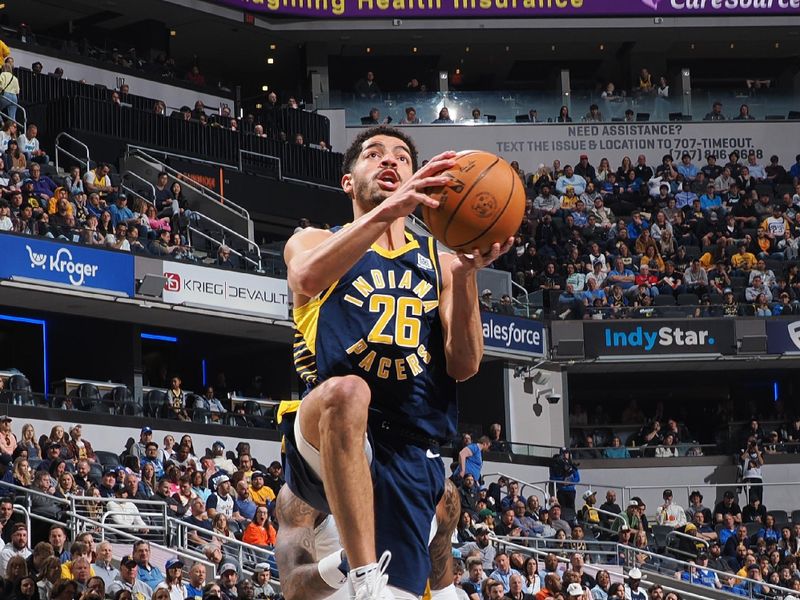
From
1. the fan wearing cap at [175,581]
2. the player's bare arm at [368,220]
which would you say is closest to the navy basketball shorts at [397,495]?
the player's bare arm at [368,220]

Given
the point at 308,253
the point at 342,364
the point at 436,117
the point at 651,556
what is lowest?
the point at 651,556

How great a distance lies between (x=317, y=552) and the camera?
6168mm

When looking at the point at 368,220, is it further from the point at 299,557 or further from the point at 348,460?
the point at 299,557

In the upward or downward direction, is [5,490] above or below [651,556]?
above

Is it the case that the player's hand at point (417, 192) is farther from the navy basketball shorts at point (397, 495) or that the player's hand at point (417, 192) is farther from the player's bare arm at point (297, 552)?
the player's bare arm at point (297, 552)

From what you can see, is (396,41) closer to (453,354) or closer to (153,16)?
(153,16)

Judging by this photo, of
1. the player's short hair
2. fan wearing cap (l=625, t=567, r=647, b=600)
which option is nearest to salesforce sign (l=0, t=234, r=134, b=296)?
fan wearing cap (l=625, t=567, r=647, b=600)

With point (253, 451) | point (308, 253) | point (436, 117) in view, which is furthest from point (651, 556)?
point (308, 253)

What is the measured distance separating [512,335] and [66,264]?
9315mm

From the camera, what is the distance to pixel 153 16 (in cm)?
3409

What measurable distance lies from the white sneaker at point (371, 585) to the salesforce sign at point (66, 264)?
15.9 m

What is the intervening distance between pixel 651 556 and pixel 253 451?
6336mm

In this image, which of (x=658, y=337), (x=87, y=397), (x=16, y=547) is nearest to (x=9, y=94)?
(x=87, y=397)

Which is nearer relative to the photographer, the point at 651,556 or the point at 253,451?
the point at 651,556
